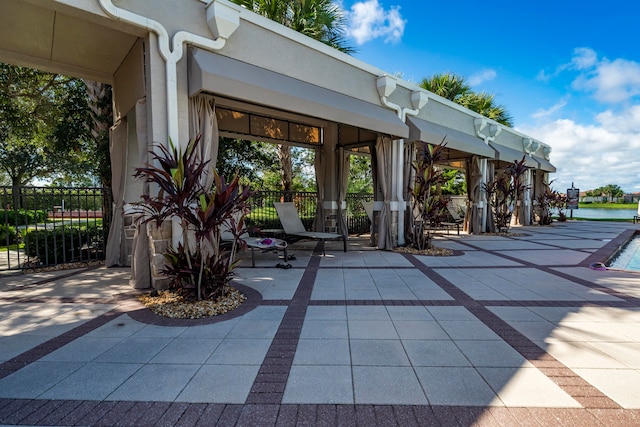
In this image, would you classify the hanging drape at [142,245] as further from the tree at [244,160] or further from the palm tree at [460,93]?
the palm tree at [460,93]

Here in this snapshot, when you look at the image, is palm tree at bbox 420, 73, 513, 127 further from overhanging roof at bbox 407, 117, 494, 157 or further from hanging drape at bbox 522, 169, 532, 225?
overhanging roof at bbox 407, 117, 494, 157

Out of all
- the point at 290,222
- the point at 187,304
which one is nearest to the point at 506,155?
the point at 290,222

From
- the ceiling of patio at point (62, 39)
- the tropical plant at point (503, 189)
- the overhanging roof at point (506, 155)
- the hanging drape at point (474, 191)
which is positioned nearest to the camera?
the ceiling of patio at point (62, 39)

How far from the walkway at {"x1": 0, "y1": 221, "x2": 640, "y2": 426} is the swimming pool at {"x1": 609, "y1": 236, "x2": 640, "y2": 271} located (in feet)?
7.41

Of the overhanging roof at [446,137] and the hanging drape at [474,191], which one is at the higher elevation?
the overhanging roof at [446,137]

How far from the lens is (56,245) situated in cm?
604

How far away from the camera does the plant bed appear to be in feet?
11.3

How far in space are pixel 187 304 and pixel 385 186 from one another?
5723mm

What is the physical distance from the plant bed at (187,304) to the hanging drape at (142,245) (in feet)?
1.30

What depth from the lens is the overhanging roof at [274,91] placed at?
14.2 feet

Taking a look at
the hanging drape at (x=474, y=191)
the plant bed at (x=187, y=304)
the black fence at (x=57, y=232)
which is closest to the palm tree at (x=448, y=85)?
the hanging drape at (x=474, y=191)

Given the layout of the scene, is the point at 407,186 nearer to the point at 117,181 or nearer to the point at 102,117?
the point at 117,181

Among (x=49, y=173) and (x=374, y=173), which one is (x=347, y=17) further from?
A: (x=49, y=173)

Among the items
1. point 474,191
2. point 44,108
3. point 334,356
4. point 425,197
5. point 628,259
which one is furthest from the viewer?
point 474,191
